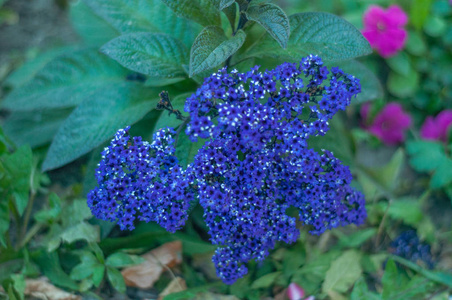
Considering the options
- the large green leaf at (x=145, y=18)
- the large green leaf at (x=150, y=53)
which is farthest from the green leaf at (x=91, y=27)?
the large green leaf at (x=150, y=53)

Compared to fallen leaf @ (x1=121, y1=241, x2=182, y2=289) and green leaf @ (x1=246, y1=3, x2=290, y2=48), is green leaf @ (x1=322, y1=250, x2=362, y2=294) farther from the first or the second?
green leaf @ (x1=246, y1=3, x2=290, y2=48)

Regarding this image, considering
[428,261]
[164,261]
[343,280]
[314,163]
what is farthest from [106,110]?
[428,261]

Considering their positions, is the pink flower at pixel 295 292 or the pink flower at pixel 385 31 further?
the pink flower at pixel 385 31

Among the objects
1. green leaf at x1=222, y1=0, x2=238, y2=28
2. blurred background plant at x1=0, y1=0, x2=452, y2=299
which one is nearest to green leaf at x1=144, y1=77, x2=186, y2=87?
blurred background plant at x1=0, y1=0, x2=452, y2=299

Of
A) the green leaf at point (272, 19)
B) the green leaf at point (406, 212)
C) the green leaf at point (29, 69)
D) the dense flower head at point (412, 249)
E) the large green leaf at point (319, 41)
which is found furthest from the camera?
the green leaf at point (29, 69)

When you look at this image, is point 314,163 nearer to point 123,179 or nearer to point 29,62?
point 123,179

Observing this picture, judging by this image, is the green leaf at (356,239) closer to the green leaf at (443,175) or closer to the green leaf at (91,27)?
the green leaf at (443,175)
